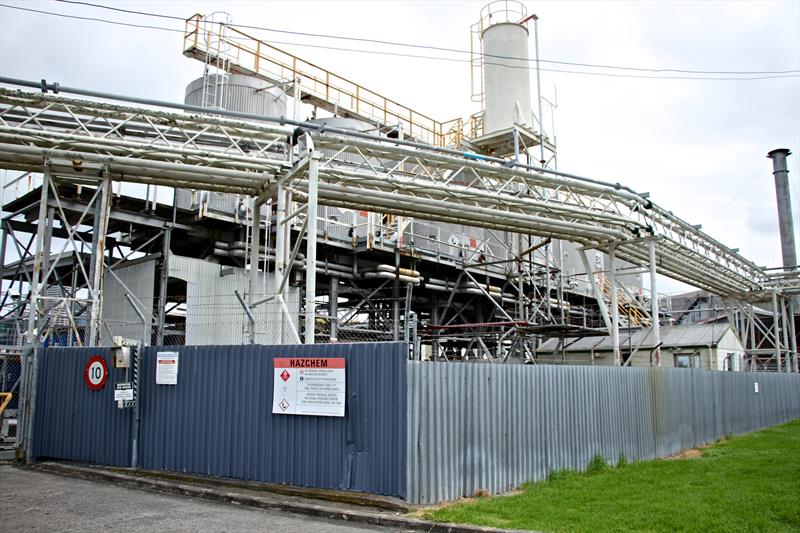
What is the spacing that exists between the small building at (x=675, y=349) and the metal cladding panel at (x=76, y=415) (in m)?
19.0

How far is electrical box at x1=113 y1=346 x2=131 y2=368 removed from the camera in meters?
12.0

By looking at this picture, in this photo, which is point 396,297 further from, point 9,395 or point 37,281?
point 9,395

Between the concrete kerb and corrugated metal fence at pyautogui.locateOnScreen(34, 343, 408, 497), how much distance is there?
514 millimetres

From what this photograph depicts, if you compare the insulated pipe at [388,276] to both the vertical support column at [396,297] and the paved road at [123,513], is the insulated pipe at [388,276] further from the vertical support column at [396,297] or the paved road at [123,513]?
the paved road at [123,513]

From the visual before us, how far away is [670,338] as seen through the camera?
27.5 meters

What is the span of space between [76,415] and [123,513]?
4.96 metres

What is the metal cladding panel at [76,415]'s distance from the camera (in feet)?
40.3

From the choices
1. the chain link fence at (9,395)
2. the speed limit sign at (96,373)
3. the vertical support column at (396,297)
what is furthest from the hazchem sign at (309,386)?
the vertical support column at (396,297)

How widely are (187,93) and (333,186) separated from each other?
Result: 34.0 feet

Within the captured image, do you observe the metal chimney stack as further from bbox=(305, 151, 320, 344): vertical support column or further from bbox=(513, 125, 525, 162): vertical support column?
bbox=(305, 151, 320, 344): vertical support column

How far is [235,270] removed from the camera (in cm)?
1917

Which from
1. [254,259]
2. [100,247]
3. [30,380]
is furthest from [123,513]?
[254,259]

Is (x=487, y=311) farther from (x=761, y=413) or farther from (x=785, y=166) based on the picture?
(x=785, y=166)

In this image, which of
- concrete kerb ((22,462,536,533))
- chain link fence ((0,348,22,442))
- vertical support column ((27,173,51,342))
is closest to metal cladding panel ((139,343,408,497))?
concrete kerb ((22,462,536,533))
